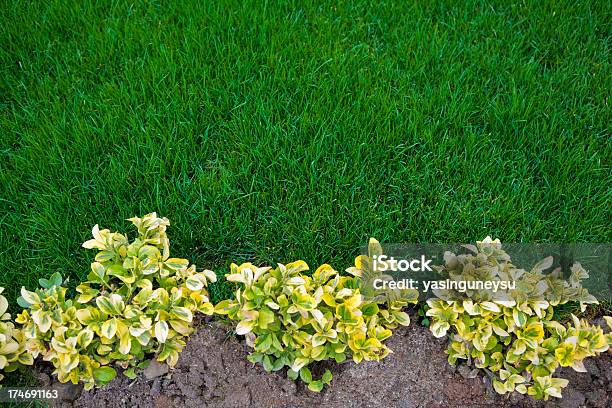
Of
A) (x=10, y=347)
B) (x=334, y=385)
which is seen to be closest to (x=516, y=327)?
(x=334, y=385)

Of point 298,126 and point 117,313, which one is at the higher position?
point 298,126

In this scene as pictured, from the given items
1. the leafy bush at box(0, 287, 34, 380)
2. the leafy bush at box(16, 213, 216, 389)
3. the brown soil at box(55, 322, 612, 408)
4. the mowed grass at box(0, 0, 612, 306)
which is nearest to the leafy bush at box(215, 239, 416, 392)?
the brown soil at box(55, 322, 612, 408)

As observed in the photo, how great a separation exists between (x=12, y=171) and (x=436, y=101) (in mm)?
2065

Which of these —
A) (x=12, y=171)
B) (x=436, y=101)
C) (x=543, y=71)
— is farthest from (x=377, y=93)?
(x=12, y=171)

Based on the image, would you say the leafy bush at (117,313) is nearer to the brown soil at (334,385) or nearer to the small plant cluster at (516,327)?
the brown soil at (334,385)

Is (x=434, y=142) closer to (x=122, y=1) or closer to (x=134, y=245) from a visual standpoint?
(x=134, y=245)

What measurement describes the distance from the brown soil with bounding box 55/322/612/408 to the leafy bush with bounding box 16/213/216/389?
92 millimetres

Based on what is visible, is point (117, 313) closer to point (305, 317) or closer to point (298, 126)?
point (305, 317)

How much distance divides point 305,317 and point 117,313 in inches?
26.9

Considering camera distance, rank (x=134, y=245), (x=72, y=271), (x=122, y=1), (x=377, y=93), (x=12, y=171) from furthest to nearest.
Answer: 1. (x=122, y=1)
2. (x=377, y=93)
3. (x=12, y=171)
4. (x=72, y=271)
5. (x=134, y=245)

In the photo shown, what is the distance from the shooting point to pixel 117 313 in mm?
2264

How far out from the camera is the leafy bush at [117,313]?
7.35 ft

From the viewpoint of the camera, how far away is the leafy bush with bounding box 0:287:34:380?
2.24 m

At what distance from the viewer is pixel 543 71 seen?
3.34 metres
